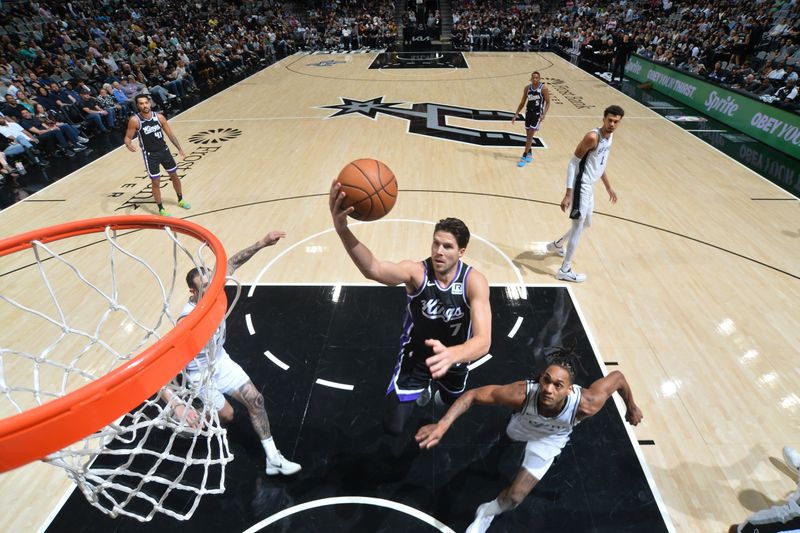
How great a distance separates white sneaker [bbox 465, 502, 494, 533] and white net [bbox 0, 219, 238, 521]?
165 cm

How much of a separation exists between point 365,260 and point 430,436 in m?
0.99

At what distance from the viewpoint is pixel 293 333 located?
462 centimetres

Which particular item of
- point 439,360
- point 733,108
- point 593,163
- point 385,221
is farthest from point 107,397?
point 733,108

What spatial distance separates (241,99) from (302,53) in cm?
1007

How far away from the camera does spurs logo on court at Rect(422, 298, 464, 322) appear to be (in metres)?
2.84

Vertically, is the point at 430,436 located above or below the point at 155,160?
above

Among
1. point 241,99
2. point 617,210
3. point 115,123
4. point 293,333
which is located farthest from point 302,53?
point 293,333

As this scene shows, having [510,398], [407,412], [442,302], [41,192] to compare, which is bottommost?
[41,192]

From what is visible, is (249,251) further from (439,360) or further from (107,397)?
(439,360)

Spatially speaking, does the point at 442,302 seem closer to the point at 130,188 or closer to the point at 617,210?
the point at 617,210

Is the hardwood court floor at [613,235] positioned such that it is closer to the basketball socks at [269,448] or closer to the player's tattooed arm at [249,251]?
the basketball socks at [269,448]

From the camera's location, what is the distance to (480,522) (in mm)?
2875

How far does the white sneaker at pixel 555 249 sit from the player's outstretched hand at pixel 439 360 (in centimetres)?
429

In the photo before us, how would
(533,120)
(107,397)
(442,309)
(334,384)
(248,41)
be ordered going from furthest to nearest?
(248,41) → (533,120) → (334,384) → (442,309) → (107,397)
